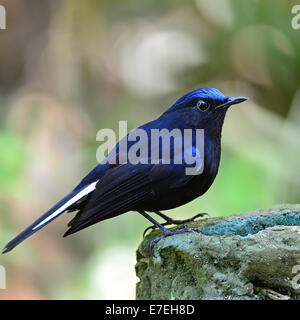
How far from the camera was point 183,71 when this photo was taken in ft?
20.4

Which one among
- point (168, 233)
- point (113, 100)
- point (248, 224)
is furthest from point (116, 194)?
point (113, 100)

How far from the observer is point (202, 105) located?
3602 mm

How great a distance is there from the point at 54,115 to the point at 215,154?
3271 mm

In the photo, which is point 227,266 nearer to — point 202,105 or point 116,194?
point 116,194

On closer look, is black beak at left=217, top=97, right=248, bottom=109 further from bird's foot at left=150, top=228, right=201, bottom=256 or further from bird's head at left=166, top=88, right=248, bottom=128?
bird's foot at left=150, top=228, right=201, bottom=256

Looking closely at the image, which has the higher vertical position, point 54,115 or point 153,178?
point 54,115

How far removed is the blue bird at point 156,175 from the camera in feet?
10.9

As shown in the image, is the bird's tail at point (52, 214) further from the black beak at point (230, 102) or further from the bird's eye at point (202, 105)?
the black beak at point (230, 102)

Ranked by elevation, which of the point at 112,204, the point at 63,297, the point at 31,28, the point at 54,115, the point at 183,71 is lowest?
the point at 63,297

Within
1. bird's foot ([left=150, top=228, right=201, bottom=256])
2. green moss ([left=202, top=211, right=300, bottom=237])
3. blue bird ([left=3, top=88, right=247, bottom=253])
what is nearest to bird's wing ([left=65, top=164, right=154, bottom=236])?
blue bird ([left=3, top=88, right=247, bottom=253])

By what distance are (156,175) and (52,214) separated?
61 cm

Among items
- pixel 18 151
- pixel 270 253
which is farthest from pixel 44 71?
pixel 270 253

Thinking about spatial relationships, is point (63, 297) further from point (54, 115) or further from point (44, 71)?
point (44, 71)

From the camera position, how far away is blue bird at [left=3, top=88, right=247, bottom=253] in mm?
3322
